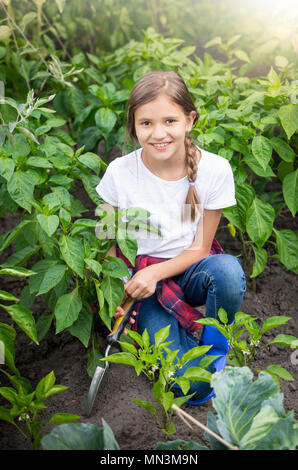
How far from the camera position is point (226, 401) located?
130 cm

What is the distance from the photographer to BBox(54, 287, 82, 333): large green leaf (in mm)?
1735

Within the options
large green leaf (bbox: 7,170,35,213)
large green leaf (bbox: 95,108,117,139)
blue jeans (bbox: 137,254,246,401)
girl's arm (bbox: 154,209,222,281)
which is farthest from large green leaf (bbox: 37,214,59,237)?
large green leaf (bbox: 95,108,117,139)

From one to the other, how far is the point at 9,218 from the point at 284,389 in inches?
64.6

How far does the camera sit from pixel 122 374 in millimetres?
1997

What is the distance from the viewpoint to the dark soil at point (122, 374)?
1.73 meters

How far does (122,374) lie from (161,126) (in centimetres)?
92

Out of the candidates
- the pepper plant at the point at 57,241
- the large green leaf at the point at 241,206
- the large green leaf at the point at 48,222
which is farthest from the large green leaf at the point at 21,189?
the large green leaf at the point at 241,206

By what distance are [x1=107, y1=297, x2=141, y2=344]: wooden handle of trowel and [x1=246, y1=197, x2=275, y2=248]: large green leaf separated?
559mm

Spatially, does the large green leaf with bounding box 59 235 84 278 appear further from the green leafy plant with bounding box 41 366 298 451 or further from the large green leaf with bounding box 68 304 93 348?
the green leafy plant with bounding box 41 366 298 451

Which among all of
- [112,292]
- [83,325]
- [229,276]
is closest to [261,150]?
[229,276]

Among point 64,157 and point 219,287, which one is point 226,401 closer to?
point 219,287
